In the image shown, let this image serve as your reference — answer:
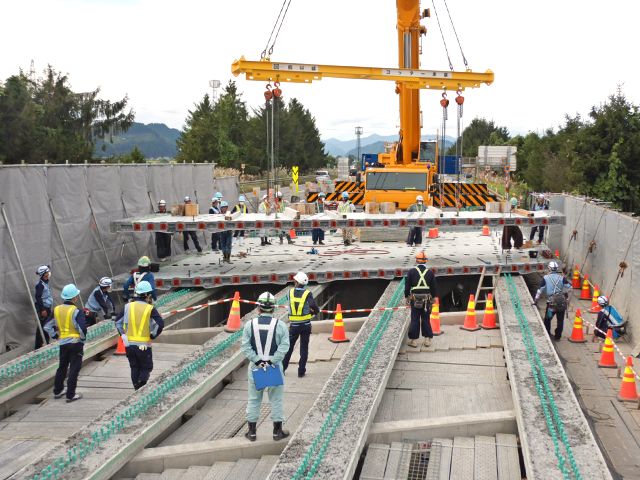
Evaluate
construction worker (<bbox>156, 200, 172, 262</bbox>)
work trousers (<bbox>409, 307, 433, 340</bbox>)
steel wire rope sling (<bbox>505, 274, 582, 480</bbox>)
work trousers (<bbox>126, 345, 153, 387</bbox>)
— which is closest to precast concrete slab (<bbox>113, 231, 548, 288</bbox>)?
construction worker (<bbox>156, 200, 172, 262</bbox>)

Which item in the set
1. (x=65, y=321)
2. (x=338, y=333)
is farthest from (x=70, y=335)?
(x=338, y=333)

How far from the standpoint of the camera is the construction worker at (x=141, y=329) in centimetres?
808

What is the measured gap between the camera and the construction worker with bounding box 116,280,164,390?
26.5 ft

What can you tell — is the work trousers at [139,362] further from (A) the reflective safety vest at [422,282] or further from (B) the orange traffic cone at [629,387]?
(B) the orange traffic cone at [629,387]

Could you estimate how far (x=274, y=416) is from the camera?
6863mm

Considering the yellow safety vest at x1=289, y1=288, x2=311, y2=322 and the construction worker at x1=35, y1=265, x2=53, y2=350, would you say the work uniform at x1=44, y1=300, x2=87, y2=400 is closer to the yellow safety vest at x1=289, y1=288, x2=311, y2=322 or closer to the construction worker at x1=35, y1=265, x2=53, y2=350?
the construction worker at x1=35, y1=265, x2=53, y2=350

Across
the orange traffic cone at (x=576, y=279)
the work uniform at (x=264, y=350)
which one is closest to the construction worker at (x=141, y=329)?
the work uniform at (x=264, y=350)

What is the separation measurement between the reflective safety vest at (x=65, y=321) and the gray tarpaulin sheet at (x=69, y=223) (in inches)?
150

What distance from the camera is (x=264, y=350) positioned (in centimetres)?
681

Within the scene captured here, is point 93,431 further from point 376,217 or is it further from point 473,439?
point 376,217

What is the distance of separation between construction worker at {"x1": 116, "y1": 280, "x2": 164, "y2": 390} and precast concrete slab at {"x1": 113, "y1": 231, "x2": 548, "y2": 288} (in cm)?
641

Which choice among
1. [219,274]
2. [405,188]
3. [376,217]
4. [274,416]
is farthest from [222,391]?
[405,188]

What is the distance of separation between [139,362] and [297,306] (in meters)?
2.32

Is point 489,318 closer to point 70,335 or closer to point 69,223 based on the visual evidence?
point 70,335
